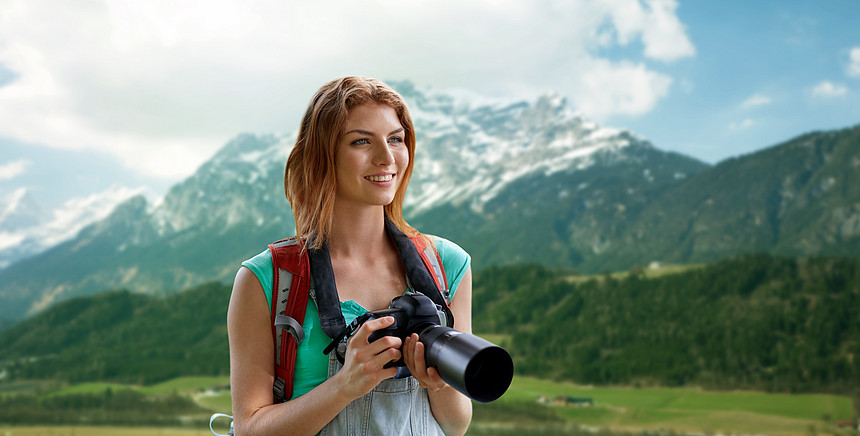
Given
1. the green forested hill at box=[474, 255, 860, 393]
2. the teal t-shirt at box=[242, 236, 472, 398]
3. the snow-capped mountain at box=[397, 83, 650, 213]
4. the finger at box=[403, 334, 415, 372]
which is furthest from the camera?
the snow-capped mountain at box=[397, 83, 650, 213]

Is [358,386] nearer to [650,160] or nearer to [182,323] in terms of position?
[182,323]

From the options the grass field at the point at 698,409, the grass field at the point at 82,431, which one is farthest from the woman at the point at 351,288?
the grass field at the point at 82,431

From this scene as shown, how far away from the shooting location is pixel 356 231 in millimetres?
1529

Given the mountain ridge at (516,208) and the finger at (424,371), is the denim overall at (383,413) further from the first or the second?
the mountain ridge at (516,208)

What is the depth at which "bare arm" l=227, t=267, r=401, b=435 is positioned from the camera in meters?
1.20

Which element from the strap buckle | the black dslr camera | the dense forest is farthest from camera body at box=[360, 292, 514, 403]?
the dense forest

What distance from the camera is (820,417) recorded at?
2897 centimetres

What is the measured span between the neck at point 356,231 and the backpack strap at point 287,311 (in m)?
0.15

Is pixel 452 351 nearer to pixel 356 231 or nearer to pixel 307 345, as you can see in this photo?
pixel 307 345

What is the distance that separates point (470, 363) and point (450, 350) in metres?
0.06

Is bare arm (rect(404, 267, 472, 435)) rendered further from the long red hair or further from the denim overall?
the long red hair

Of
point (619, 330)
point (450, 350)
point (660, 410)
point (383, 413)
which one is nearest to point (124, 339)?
point (619, 330)

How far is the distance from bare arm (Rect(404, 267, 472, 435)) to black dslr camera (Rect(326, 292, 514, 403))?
A: 0.02m

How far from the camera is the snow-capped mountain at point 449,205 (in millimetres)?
74438
